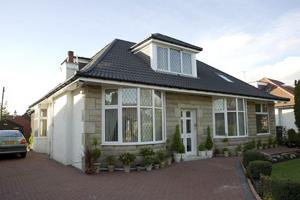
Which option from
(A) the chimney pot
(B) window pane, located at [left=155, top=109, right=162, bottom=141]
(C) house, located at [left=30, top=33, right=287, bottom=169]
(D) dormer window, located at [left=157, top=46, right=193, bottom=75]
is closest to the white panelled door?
(C) house, located at [left=30, top=33, right=287, bottom=169]

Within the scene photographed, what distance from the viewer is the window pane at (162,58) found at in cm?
1330

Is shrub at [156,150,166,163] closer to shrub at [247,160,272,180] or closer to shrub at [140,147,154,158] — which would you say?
shrub at [140,147,154,158]

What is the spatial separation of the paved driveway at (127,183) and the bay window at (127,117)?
5.00 feet

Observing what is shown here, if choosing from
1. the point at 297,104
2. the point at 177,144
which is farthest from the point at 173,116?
the point at 297,104

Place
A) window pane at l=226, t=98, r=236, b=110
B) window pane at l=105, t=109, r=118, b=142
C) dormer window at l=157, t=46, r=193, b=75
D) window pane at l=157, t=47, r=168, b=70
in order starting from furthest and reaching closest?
window pane at l=226, t=98, r=236, b=110
dormer window at l=157, t=46, r=193, b=75
window pane at l=157, t=47, r=168, b=70
window pane at l=105, t=109, r=118, b=142

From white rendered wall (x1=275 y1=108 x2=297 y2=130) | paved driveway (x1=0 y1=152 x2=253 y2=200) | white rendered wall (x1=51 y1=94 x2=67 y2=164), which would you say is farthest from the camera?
white rendered wall (x1=275 y1=108 x2=297 y2=130)

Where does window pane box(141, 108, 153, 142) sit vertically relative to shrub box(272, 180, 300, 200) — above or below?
above

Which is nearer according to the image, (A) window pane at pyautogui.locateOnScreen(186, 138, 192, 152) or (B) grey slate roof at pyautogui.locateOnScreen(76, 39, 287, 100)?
(B) grey slate roof at pyautogui.locateOnScreen(76, 39, 287, 100)

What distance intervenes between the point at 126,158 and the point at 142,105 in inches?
91.4

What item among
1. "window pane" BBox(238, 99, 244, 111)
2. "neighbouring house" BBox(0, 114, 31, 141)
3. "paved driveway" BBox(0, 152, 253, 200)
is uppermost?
"window pane" BBox(238, 99, 244, 111)

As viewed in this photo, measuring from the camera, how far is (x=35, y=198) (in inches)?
245

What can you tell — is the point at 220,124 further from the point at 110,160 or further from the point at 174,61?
the point at 110,160

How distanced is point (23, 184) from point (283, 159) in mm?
12054

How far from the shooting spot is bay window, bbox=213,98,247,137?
1403 centimetres
